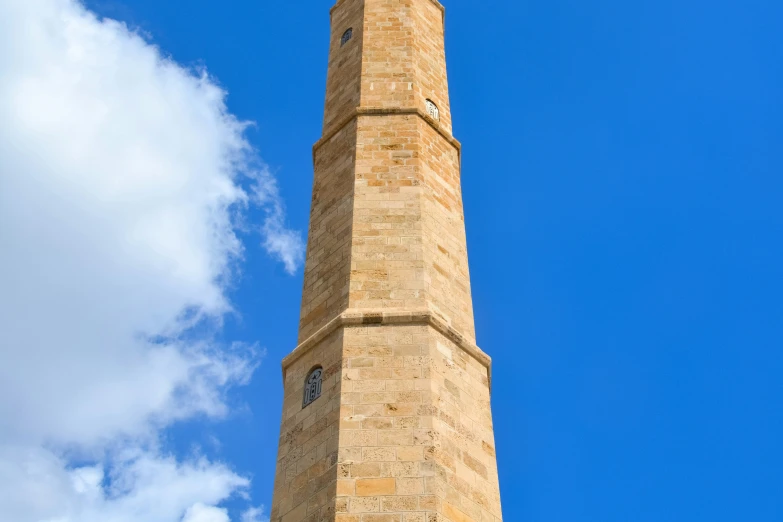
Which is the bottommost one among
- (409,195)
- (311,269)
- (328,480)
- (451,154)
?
(328,480)

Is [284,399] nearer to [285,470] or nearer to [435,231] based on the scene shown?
[285,470]

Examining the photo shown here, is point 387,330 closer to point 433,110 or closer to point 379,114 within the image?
point 379,114

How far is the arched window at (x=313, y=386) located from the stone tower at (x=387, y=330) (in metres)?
0.02

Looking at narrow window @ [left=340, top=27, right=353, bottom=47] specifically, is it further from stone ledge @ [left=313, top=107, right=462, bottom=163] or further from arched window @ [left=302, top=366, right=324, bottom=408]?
arched window @ [left=302, top=366, right=324, bottom=408]

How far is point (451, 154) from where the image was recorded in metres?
11.6

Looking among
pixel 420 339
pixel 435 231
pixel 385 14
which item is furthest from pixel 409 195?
pixel 385 14

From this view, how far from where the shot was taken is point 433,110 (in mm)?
12031

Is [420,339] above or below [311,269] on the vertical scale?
below

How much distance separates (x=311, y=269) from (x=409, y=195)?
1.33m

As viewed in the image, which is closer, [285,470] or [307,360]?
[285,470]

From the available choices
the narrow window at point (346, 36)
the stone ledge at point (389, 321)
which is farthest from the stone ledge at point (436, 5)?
the stone ledge at point (389, 321)

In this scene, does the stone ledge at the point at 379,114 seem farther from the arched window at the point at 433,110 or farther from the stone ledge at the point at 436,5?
the stone ledge at the point at 436,5

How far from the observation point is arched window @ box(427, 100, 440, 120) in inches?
470

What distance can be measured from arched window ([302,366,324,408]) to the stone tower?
0.06 feet
